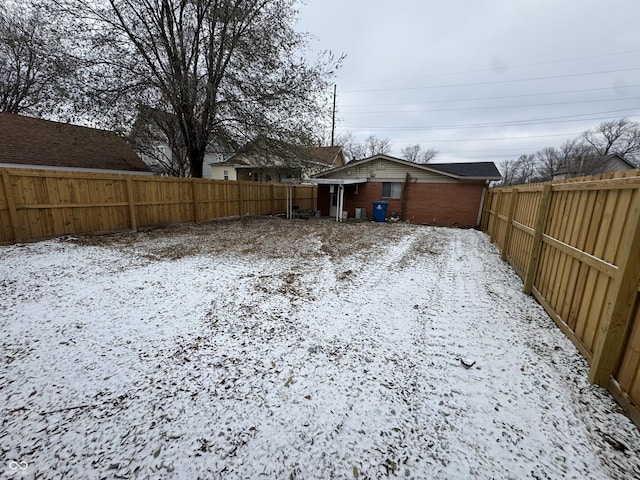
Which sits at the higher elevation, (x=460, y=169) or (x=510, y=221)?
(x=460, y=169)

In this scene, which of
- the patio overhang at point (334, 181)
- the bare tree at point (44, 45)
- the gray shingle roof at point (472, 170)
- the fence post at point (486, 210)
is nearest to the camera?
the bare tree at point (44, 45)

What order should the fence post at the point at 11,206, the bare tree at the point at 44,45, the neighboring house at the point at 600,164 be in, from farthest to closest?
the neighboring house at the point at 600,164 < the bare tree at the point at 44,45 < the fence post at the point at 11,206

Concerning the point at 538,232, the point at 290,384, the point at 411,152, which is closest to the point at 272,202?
the point at 538,232

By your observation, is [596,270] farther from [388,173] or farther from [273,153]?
[388,173]

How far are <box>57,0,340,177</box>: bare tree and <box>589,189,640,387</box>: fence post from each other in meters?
11.0

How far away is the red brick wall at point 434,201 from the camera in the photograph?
13.7 metres

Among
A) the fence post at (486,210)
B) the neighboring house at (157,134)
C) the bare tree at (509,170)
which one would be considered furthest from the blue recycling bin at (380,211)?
the bare tree at (509,170)

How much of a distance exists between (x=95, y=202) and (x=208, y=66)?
7.51 m

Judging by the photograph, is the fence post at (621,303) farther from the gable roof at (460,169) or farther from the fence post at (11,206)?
the gable roof at (460,169)

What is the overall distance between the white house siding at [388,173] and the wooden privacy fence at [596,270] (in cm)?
1058

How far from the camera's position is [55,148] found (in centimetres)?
1381

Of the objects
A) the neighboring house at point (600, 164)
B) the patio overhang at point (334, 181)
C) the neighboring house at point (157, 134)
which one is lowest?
the patio overhang at point (334, 181)

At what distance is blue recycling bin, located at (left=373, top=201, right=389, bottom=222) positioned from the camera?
563 inches

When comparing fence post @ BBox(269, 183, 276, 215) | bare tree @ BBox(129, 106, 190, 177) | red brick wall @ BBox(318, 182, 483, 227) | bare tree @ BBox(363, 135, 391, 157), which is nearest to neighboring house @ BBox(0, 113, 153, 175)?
bare tree @ BBox(129, 106, 190, 177)
